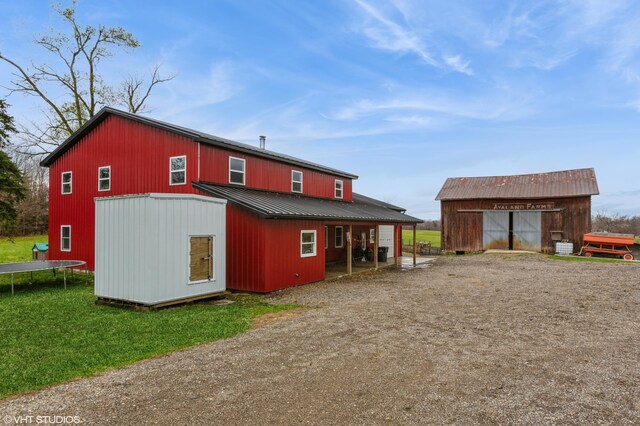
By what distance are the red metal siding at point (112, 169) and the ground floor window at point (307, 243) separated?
14.6ft

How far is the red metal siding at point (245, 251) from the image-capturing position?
1201 centimetres

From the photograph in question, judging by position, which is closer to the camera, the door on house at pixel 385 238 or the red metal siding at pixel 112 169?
the red metal siding at pixel 112 169

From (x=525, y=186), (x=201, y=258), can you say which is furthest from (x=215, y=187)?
(x=525, y=186)

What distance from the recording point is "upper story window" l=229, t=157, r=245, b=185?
15.0 meters

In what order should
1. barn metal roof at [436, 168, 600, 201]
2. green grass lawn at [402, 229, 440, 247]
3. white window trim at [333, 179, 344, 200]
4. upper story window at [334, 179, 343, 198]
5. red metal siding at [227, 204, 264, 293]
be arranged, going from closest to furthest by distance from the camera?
red metal siding at [227, 204, 264, 293]
white window trim at [333, 179, 344, 200]
upper story window at [334, 179, 343, 198]
barn metal roof at [436, 168, 600, 201]
green grass lawn at [402, 229, 440, 247]

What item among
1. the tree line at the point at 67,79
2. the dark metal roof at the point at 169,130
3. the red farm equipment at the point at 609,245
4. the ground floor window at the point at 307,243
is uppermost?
the tree line at the point at 67,79

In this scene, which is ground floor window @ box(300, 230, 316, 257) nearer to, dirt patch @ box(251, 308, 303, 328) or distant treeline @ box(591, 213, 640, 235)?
dirt patch @ box(251, 308, 303, 328)

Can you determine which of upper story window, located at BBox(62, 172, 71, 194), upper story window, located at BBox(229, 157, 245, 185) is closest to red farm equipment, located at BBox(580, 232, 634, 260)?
upper story window, located at BBox(229, 157, 245, 185)

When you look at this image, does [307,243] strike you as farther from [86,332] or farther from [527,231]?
[527,231]

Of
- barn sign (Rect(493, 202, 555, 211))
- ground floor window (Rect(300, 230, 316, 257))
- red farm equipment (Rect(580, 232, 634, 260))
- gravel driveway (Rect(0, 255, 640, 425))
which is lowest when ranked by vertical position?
gravel driveway (Rect(0, 255, 640, 425))

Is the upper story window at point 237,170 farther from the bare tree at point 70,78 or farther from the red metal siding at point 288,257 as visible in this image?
the bare tree at point 70,78

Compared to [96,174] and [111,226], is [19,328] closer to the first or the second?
[111,226]

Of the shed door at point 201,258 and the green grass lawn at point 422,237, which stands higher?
the shed door at point 201,258

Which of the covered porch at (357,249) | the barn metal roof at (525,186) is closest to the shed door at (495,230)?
the barn metal roof at (525,186)
